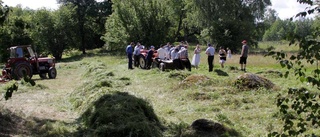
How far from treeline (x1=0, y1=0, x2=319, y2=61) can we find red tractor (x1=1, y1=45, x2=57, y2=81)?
11763 millimetres

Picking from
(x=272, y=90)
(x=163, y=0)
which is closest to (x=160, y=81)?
(x=272, y=90)

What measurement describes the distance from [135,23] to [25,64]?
16.7 m

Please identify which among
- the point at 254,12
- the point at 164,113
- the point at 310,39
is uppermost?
the point at 254,12

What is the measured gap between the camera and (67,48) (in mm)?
40969

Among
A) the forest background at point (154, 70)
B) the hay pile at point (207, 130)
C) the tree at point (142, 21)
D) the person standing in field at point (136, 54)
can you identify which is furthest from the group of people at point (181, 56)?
the tree at point (142, 21)

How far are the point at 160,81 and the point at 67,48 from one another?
29748 mm

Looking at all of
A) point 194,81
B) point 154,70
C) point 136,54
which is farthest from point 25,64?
point 194,81

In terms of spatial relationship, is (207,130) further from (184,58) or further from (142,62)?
(142,62)

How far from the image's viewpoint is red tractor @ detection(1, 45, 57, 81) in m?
17.4

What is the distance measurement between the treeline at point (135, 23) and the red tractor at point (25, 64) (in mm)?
11763

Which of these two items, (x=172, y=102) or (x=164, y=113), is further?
(x=172, y=102)

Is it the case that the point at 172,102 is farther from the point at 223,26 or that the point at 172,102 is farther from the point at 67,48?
the point at 67,48

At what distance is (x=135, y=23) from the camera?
33.2 meters

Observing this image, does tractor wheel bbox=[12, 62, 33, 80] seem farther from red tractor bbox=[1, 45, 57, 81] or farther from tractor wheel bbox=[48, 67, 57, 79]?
tractor wheel bbox=[48, 67, 57, 79]
